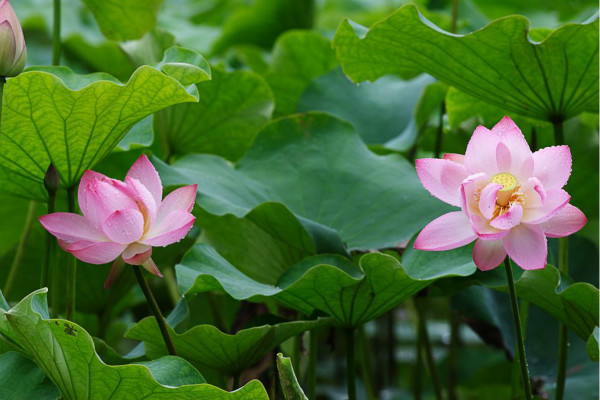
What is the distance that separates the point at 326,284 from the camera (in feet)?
2.59

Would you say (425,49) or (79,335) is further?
(425,49)

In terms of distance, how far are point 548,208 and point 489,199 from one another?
48 mm

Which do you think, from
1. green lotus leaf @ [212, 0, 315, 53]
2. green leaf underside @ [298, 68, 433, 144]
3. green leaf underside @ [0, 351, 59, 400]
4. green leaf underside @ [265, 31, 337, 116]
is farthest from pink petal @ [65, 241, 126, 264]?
green lotus leaf @ [212, 0, 315, 53]

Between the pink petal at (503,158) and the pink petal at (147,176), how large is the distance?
0.28 metres

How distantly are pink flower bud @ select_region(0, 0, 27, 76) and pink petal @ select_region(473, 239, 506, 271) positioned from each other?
0.38 meters

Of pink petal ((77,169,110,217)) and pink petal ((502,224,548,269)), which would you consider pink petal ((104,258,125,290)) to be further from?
pink petal ((502,224,548,269))

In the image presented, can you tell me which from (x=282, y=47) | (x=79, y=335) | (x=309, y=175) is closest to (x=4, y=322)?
(x=79, y=335)

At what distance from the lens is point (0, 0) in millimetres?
672

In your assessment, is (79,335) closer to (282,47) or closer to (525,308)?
(525,308)

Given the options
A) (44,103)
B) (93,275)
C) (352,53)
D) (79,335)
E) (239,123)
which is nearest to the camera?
(79,335)

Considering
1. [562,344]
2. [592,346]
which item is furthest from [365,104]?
[592,346]

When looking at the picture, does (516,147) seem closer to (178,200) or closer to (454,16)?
(178,200)

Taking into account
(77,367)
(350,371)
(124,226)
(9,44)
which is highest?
(9,44)

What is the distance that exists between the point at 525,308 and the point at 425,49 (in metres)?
0.35
